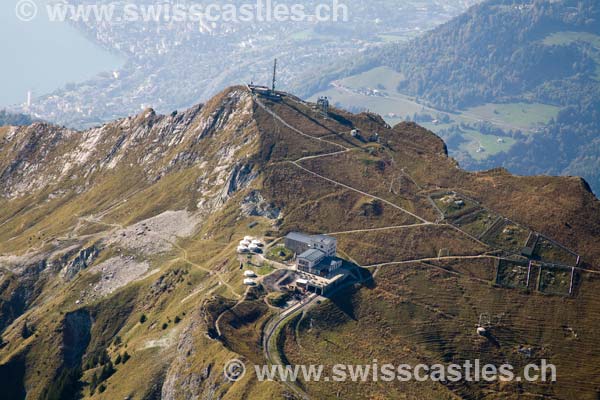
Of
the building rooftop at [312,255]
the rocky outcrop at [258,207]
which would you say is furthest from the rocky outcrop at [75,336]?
the building rooftop at [312,255]

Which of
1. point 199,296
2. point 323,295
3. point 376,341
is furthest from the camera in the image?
point 199,296

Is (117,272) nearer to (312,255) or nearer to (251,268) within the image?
(251,268)

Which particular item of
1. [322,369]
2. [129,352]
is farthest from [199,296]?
[322,369]

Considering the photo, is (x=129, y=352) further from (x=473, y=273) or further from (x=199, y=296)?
(x=473, y=273)

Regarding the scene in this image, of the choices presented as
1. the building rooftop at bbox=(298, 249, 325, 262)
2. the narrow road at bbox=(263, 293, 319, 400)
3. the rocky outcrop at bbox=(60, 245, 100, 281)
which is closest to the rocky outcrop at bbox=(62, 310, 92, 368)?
the rocky outcrop at bbox=(60, 245, 100, 281)

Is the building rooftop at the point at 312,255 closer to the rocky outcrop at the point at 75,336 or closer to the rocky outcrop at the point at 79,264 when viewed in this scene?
the rocky outcrop at the point at 75,336

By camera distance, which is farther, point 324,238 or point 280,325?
point 324,238

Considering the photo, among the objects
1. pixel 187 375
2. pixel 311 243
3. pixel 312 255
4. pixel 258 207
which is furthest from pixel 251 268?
pixel 187 375

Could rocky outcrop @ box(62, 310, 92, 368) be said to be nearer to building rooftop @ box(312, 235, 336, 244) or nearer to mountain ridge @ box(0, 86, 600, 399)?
mountain ridge @ box(0, 86, 600, 399)
